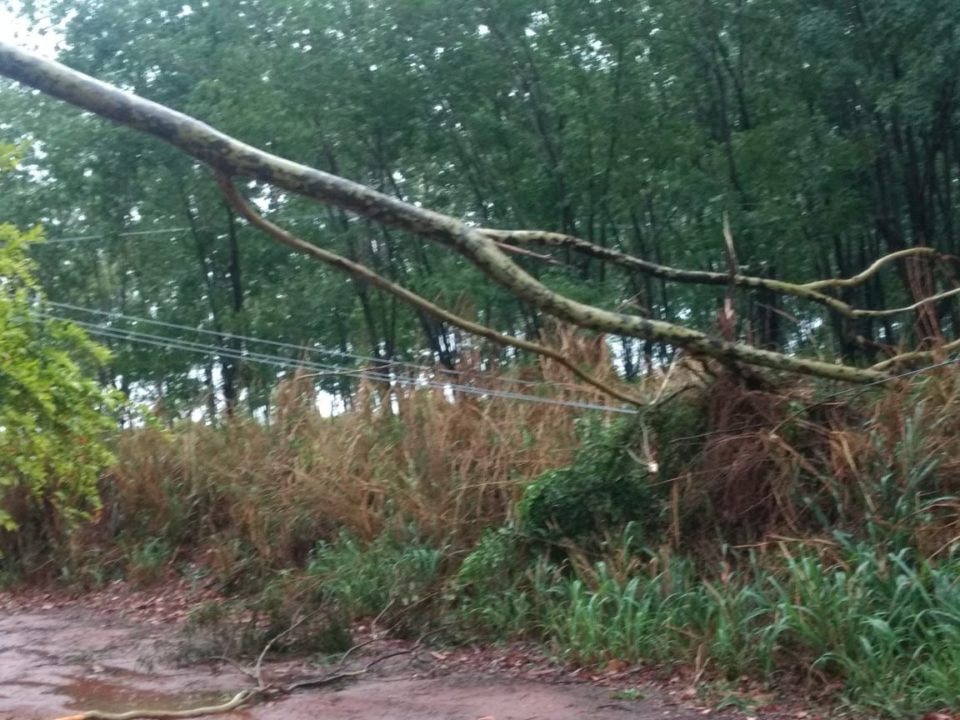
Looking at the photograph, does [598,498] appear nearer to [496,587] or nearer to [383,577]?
[496,587]

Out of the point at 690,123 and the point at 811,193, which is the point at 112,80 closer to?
the point at 690,123

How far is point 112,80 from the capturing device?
802 inches

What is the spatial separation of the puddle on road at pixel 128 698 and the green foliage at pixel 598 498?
10.5 ft

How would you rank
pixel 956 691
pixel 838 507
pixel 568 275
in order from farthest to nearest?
pixel 568 275
pixel 838 507
pixel 956 691

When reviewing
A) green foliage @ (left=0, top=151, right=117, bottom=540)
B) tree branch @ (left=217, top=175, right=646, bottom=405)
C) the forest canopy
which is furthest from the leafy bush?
tree branch @ (left=217, top=175, right=646, bottom=405)

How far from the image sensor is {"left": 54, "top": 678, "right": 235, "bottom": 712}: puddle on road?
27.5 ft

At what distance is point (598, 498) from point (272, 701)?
3396 millimetres

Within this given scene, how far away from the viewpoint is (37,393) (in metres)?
8.09

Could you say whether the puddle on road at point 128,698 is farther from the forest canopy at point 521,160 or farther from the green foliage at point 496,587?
the forest canopy at point 521,160

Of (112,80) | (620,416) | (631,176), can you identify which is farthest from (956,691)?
(112,80)

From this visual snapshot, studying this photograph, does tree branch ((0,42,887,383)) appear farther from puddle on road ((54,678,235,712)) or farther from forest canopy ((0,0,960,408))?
forest canopy ((0,0,960,408))

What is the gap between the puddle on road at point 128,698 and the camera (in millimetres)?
8383

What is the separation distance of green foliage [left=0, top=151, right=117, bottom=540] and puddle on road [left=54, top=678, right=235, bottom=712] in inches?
56.2

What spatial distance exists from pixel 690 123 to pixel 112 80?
10244mm
